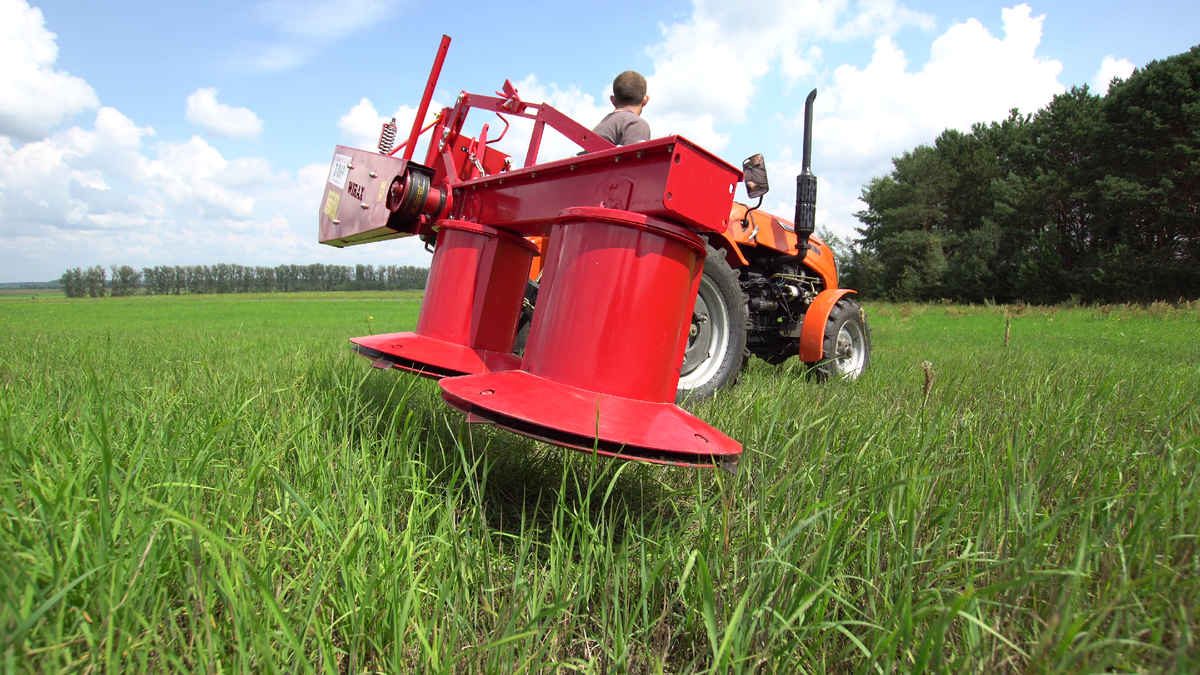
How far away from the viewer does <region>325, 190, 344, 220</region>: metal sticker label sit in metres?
3.36

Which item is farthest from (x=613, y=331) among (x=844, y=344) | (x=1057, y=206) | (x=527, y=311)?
(x=1057, y=206)

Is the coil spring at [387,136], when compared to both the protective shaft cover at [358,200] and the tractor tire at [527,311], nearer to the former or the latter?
the protective shaft cover at [358,200]

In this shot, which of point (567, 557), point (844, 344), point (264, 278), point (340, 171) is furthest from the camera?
point (264, 278)

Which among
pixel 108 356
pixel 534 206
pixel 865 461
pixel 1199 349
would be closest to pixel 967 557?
pixel 865 461

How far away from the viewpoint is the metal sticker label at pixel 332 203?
3355mm

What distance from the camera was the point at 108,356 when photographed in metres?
3.93

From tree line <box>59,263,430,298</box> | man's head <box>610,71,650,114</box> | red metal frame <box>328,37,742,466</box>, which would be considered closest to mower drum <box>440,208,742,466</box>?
red metal frame <box>328,37,742,466</box>

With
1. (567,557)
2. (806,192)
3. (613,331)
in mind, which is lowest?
(567,557)

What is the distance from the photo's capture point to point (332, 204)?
3.39 m

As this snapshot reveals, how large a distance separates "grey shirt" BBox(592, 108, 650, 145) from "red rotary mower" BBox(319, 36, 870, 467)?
0.80 feet

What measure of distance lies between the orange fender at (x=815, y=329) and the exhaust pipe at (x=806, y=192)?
54 cm

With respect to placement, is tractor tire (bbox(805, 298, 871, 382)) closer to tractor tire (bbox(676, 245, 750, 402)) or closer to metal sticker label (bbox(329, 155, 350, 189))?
tractor tire (bbox(676, 245, 750, 402))

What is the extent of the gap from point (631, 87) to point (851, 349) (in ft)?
9.35

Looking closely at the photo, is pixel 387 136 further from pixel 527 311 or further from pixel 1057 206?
pixel 1057 206
